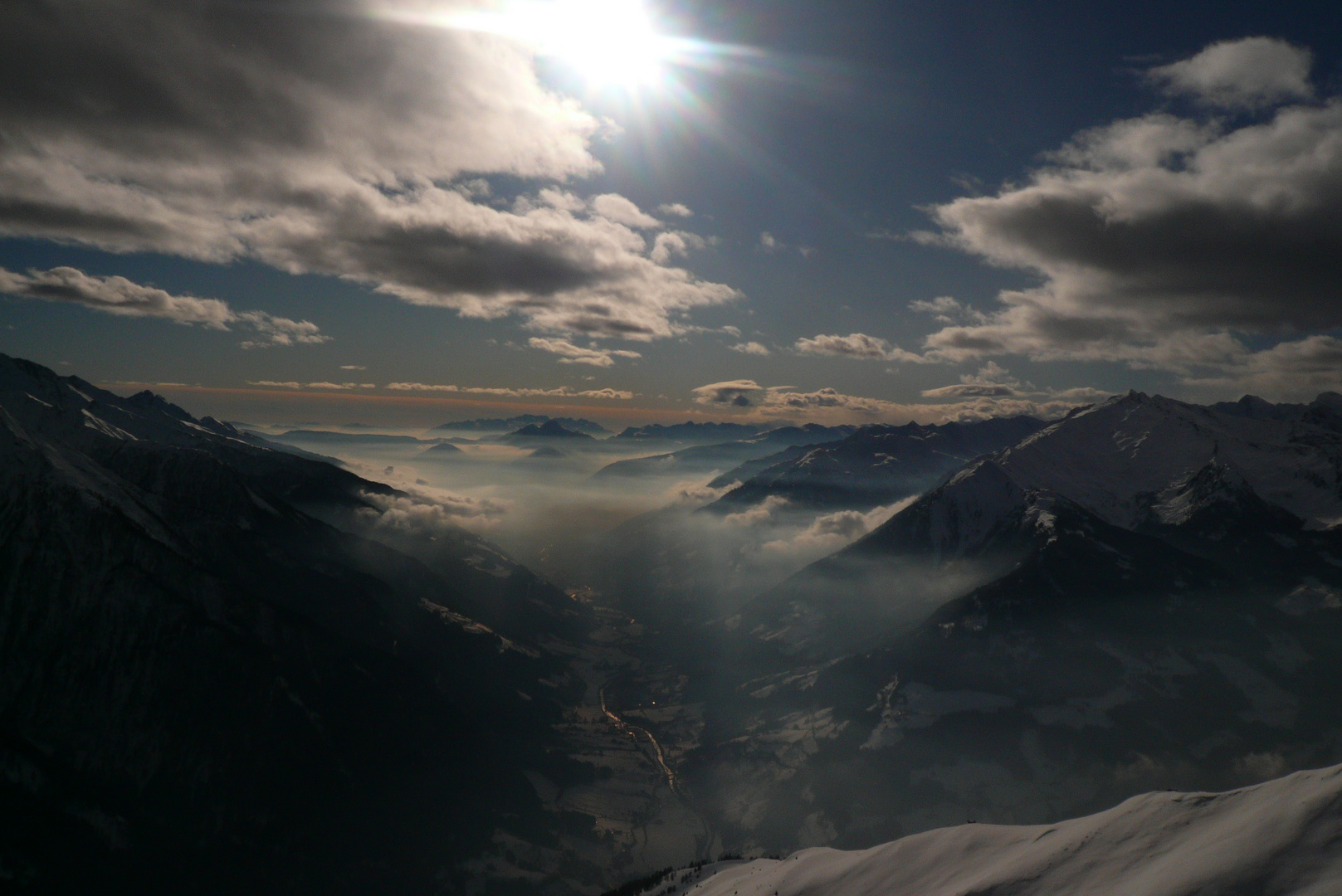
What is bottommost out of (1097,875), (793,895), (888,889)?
(793,895)

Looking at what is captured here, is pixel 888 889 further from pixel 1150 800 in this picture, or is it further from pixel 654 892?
pixel 654 892

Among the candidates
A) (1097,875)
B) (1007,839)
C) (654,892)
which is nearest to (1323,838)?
(1097,875)

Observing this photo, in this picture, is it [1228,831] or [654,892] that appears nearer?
[1228,831]

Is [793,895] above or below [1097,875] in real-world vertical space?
below

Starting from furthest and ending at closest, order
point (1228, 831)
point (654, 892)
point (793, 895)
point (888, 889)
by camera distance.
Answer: point (654, 892) → point (793, 895) → point (888, 889) → point (1228, 831)

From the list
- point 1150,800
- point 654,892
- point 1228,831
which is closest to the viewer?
point 1228,831

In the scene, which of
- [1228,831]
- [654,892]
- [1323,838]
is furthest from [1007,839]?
[654,892]

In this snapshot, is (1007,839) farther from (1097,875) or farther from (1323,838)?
(1323,838)
